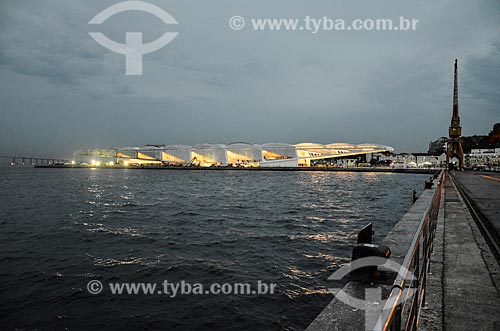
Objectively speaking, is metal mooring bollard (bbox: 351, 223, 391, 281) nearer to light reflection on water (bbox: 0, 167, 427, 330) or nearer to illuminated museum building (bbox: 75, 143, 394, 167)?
light reflection on water (bbox: 0, 167, 427, 330)

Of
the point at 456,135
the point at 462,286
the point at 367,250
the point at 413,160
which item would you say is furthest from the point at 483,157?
the point at 367,250

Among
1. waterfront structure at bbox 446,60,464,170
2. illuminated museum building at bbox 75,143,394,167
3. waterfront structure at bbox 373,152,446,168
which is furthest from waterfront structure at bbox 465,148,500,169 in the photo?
waterfront structure at bbox 446,60,464,170

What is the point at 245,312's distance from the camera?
22.5 ft

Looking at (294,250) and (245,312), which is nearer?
(245,312)

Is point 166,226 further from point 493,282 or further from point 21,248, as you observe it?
point 493,282

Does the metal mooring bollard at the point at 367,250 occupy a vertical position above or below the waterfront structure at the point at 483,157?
below

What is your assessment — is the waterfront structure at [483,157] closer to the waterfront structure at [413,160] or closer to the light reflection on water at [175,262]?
the waterfront structure at [413,160]

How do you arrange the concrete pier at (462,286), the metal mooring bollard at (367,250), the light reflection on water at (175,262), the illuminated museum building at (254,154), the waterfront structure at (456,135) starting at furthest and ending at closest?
Answer: 1. the illuminated museum building at (254,154)
2. the waterfront structure at (456,135)
3. the light reflection on water at (175,262)
4. the concrete pier at (462,286)
5. the metal mooring bollard at (367,250)

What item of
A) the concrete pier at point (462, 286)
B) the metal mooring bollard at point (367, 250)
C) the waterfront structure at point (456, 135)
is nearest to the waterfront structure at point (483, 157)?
the waterfront structure at point (456, 135)

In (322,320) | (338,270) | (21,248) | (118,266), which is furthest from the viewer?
(21,248)

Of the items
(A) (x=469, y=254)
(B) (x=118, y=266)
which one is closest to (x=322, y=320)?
(A) (x=469, y=254)

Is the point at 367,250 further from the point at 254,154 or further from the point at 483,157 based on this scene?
the point at 483,157

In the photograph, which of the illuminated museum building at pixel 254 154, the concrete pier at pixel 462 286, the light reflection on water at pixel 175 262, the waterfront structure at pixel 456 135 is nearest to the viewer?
the concrete pier at pixel 462 286

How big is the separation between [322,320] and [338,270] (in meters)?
6.30
